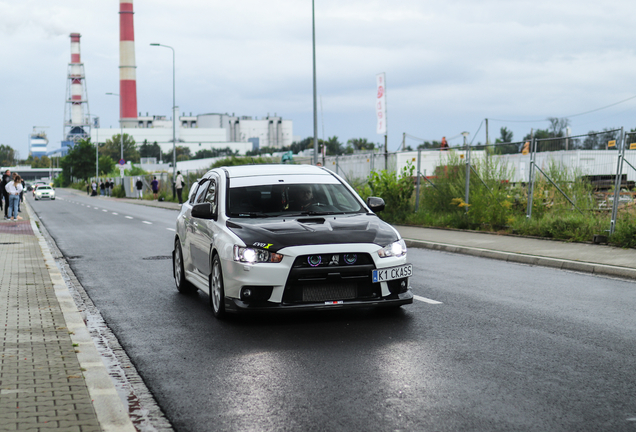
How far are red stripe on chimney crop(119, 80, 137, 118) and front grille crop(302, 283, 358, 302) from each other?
109 metres

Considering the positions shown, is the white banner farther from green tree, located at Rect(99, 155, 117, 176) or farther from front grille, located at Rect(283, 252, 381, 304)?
green tree, located at Rect(99, 155, 117, 176)

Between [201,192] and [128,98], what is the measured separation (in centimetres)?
10949

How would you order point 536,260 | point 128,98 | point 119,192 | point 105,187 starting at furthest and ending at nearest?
point 128,98 < point 105,187 < point 119,192 < point 536,260

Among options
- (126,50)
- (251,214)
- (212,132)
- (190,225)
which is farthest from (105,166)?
(251,214)

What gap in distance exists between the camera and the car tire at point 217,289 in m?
7.55

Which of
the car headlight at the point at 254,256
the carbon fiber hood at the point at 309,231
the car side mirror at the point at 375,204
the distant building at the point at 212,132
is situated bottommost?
the car headlight at the point at 254,256

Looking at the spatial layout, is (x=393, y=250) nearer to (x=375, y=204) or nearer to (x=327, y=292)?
(x=327, y=292)

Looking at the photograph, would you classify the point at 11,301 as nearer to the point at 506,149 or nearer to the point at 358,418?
the point at 358,418

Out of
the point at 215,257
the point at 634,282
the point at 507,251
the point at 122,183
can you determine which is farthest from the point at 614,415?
the point at 122,183

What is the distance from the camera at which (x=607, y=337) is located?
6738 mm

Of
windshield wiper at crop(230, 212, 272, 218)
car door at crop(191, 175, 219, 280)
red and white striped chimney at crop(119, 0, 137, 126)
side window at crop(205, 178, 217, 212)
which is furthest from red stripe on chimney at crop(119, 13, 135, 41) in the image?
windshield wiper at crop(230, 212, 272, 218)

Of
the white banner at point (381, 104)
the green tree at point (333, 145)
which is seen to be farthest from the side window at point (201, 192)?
the green tree at point (333, 145)

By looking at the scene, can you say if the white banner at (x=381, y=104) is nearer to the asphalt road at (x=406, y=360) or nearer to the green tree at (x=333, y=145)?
the asphalt road at (x=406, y=360)

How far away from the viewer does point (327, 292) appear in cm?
702
